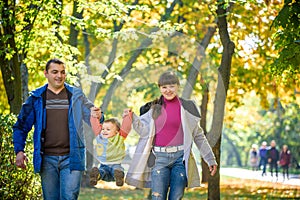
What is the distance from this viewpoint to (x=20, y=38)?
13.8m

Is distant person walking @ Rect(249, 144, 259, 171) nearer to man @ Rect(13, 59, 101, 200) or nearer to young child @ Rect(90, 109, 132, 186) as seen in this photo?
young child @ Rect(90, 109, 132, 186)

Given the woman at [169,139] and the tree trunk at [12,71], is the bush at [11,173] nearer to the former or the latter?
the tree trunk at [12,71]

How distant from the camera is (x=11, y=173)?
10.8m

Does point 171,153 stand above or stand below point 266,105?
below

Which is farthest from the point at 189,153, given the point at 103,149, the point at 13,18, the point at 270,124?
the point at 270,124

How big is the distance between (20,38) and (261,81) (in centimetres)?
1198

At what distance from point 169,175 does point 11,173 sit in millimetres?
3946

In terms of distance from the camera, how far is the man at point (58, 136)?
7.14m

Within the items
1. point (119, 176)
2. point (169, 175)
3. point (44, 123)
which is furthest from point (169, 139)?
point (44, 123)

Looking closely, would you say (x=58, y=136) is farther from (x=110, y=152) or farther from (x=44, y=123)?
(x=110, y=152)

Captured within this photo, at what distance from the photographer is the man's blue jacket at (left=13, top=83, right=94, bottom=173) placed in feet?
23.4

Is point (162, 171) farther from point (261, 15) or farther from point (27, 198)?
point (261, 15)

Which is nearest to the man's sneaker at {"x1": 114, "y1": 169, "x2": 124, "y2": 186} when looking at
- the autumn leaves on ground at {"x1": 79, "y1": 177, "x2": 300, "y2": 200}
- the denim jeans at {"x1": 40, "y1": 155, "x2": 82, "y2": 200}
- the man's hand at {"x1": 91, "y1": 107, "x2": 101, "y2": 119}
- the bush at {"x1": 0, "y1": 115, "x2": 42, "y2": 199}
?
the denim jeans at {"x1": 40, "y1": 155, "x2": 82, "y2": 200}

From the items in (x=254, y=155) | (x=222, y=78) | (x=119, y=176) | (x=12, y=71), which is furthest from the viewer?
(x=254, y=155)
